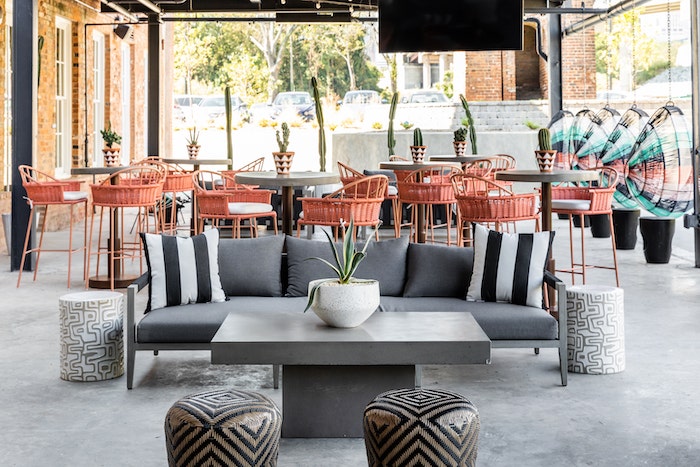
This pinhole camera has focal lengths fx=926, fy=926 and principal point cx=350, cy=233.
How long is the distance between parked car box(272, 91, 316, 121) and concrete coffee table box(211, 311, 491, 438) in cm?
2008

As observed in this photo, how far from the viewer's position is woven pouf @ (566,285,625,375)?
472cm

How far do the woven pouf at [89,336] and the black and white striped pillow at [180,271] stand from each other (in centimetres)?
22

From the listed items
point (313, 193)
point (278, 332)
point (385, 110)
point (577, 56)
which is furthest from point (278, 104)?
point (278, 332)

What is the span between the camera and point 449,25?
9594 mm

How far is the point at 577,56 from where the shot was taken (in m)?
19.4

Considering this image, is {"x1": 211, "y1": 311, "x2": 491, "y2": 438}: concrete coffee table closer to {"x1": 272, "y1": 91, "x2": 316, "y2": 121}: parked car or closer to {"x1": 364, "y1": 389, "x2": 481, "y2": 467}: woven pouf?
{"x1": 364, "y1": 389, "x2": 481, "y2": 467}: woven pouf

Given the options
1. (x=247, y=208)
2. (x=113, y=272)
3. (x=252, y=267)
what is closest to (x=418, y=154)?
(x=247, y=208)

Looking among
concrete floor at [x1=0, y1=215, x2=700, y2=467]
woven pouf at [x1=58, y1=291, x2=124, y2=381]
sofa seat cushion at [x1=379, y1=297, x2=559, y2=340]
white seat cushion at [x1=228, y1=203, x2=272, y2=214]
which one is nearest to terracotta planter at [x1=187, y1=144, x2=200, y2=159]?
white seat cushion at [x1=228, y1=203, x2=272, y2=214]

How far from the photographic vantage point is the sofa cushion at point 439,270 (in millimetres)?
4934

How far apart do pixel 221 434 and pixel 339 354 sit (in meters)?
0.79

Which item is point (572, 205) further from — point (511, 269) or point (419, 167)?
point (511, 269)

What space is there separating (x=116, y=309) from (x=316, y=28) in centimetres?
3119

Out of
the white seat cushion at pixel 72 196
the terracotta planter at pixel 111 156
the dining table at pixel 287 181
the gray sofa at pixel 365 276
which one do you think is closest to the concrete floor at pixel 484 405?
the gray sofa at pixel 365 276

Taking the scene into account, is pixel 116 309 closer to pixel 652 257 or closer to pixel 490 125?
pixel 652 257
